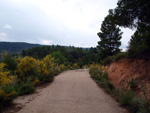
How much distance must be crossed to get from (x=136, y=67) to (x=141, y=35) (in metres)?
2.31

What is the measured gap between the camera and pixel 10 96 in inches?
243

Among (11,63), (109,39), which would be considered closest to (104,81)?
(11,63)

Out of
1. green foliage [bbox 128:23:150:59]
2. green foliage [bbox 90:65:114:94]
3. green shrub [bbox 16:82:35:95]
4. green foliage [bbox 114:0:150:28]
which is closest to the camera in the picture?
green foliage [bbox 114:0:150:28]

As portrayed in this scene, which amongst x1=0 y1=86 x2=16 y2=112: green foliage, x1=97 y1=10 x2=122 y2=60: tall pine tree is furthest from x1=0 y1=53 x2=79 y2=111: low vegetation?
x1=97 y1=10 x2=122 y2=60: tall pine tree

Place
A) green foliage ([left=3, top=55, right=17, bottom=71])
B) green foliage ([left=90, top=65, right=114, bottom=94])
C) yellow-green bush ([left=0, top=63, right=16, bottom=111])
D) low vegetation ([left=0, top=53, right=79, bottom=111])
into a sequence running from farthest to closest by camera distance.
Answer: green foliage ([left=3, top=55, right=17, bottom=71]), green foliage ([left=90, top=65, right=114, bottom=94]), low vegetation ([left=0, top=53, right=79, bottom=111]), yellow-green bush ([left=0, top=63, right=16, bottom=111])

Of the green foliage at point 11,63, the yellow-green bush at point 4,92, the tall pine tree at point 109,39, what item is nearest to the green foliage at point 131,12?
the yellow-green bush at point 4,92

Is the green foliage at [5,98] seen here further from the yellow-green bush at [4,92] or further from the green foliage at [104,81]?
the green foliage at [104,81]

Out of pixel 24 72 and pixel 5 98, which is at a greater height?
pixel 24 72

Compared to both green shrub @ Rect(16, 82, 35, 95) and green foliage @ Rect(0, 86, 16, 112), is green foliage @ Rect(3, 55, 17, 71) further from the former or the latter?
green foliage @ Rect(0, 86, 16, 112)

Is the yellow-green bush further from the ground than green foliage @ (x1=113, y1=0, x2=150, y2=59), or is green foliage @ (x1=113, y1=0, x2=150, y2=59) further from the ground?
green foliage @ (x1=113, y1=0, x2=150, y2=59)

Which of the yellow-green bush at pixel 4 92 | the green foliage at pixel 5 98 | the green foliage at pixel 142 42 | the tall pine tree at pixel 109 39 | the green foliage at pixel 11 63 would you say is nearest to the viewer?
the yellow-green bush at pixel 4 92

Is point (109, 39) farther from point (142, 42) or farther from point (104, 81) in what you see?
point (142, 42)

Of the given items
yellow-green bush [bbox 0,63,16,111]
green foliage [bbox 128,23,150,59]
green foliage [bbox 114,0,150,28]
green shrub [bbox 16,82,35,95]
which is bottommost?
green shrub [bbox 16,82,35,95]

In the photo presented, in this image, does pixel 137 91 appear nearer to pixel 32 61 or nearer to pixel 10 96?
pixel 10 96
